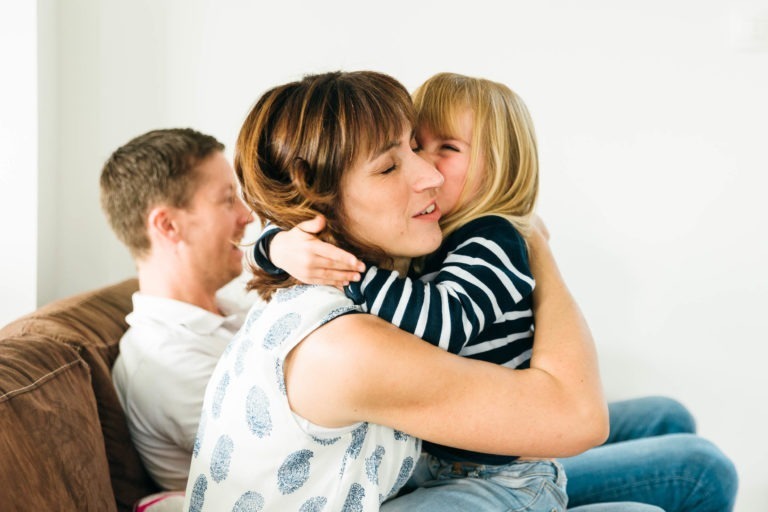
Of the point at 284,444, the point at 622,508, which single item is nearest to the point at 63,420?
the point at 284,444

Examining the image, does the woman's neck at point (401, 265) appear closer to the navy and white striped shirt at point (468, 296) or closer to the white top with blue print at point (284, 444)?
the navy and white striped shirt at point (468, 296)

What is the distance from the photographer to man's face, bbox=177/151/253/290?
1.74 meters

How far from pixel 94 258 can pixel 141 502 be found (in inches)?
44.0

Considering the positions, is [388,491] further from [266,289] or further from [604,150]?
[604,150]

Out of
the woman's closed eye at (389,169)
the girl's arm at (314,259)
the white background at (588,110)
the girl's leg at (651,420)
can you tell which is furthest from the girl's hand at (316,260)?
the white background at (588,110)

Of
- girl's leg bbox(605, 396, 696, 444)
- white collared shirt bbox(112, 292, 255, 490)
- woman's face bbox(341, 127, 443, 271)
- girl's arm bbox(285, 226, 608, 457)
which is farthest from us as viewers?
girl's leg bbox(605, 396, 696, 444)

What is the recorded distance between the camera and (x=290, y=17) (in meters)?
2.31

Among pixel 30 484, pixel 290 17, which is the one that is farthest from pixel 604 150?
pixel 30 484

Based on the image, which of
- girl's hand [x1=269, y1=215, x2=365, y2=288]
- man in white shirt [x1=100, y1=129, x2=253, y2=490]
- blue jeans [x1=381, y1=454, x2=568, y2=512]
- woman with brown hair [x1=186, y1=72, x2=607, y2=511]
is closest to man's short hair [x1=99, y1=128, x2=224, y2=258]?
man in white shirt [x1=100, y1=129, x2=253, y2=490]

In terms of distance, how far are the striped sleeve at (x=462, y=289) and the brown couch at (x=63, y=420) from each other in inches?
17.9

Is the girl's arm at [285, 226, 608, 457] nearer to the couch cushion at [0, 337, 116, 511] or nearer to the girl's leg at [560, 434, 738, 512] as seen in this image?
the couch cushion at [0, 337, 116, 511]

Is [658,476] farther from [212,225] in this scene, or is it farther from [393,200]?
[212,225]

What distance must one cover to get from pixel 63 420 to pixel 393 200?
1.86 ft

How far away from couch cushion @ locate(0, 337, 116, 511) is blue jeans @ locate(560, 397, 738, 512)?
2.98ft
